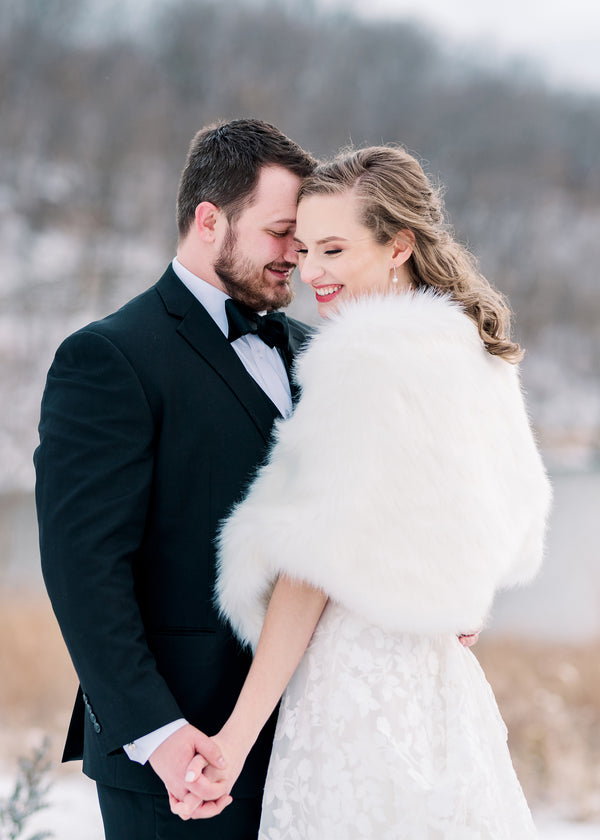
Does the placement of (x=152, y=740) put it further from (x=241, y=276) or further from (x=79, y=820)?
(x=79, y=820)

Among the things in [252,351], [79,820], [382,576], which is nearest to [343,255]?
[252,351]

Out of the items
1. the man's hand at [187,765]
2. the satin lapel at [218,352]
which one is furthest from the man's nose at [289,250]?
the man's hand at [187,765]

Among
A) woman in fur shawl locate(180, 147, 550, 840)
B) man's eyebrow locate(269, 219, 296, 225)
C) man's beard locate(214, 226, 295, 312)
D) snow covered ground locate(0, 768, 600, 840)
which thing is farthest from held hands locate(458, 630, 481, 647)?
snow covered ground locate(0, 768, 600, 840)

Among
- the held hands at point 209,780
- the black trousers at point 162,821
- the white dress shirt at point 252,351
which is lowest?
the black trousers at point 162,821

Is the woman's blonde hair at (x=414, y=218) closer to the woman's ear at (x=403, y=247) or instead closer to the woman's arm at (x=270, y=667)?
the woman's ear at (x=403, y=247)

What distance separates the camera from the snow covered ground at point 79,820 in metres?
3.07

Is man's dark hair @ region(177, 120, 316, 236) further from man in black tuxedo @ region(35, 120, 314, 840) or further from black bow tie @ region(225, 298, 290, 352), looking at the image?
black bow tie @ region(225, 298, 290, 352)

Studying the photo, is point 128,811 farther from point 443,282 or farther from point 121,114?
point 121,114

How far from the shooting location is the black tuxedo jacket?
132cm

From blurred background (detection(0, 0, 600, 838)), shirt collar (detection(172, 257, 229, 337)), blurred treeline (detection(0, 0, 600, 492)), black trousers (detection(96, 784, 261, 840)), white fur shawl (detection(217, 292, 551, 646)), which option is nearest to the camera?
white fur shawl (detection(217, 292, 551, 646))

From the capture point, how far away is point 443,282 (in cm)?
156

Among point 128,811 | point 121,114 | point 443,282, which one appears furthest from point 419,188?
point 121,114

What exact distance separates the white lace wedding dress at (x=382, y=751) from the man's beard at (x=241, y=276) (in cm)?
65

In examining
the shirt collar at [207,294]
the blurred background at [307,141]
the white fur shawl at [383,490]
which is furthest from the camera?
the blurred background at [307,141]
